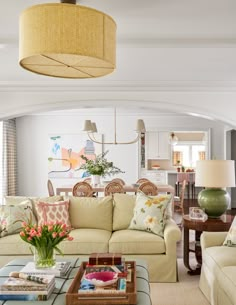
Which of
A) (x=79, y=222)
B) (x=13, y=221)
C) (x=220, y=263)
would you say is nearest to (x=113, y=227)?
(x=79, y=222)

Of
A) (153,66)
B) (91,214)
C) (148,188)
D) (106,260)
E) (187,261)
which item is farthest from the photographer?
(148,188)

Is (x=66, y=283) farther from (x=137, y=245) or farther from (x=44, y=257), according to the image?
(x=137, y=245)

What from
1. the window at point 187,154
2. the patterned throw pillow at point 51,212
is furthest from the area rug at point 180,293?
the window at point 187,154

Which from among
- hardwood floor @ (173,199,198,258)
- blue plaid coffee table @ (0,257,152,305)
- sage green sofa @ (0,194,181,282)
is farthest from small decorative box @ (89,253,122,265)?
hardwood floor @ (173,199,198,258)

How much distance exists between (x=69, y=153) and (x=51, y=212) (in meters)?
6.31

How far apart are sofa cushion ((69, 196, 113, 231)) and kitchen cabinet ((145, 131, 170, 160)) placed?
7.09 m

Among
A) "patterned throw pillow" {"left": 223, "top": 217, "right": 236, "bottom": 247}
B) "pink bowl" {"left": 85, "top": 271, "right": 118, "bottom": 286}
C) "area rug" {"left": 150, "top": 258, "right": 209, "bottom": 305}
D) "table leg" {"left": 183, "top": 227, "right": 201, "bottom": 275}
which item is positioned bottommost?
"area rug" {"left": 150, "top": 258, "right": 209, "bottom": 305}

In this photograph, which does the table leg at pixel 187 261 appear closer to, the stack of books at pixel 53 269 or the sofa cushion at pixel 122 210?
the sofa cushion at pixel 122 210

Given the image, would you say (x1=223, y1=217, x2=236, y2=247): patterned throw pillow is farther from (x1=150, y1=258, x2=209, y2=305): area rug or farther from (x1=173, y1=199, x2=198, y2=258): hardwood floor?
(x1=173, y1=199, x2=198, y2=258): hardwood floor

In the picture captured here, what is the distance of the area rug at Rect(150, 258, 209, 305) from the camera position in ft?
12.4

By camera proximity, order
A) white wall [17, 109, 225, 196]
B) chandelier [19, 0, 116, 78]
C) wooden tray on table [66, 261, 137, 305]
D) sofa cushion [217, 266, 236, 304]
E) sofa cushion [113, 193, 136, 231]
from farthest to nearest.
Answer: white wall [17, 109, 225, 196]
sofa cushion [113, 193, 136, 231]
sofa cushion [217, 266, 236, 304]
wooden tray on table [66, 261, 137, 305]
chandelier [19, 0, 116, 78]

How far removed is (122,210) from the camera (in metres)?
5.07

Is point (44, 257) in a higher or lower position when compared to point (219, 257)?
higher

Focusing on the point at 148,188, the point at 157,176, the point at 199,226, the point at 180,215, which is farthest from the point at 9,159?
the point at 199,226
